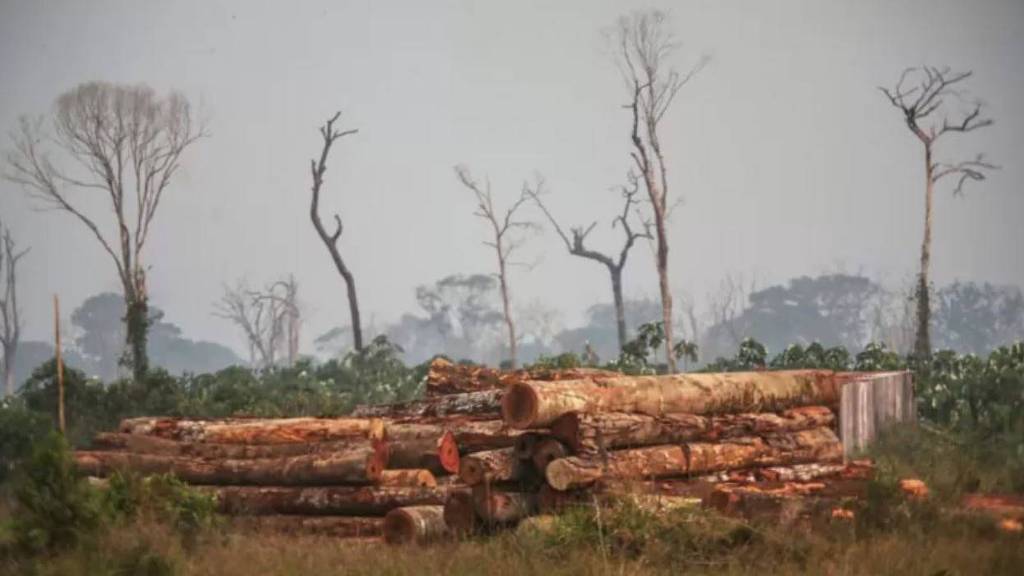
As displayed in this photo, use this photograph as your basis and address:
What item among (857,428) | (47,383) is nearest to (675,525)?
(857,428)

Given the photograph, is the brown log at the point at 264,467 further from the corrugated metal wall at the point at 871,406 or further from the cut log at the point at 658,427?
the corrugated metal wall at the point at 871,406

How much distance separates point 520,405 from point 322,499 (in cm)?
343

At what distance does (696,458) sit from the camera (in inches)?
597

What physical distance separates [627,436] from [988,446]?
Answer: 8.81 meters

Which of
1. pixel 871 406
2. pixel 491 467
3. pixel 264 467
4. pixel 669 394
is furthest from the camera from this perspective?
pixel 871 406

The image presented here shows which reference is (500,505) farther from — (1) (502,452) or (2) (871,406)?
(2) (871,406)

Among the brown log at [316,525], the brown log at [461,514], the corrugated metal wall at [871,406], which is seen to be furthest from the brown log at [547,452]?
the corrugated metal wall at [871,406]

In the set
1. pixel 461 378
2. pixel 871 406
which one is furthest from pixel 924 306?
pixel 461 378

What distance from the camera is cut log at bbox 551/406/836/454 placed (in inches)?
544

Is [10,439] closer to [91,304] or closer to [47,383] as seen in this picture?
[47,383]

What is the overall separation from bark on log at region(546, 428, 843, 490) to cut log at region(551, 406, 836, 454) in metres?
0.11

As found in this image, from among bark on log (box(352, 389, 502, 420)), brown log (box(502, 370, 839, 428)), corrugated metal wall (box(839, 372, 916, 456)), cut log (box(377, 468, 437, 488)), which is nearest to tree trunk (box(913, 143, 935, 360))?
corrugated metal wall (box(839, 372, 916, 456))

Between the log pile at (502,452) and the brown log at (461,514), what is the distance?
13 mm

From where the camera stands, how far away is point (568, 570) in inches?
449
